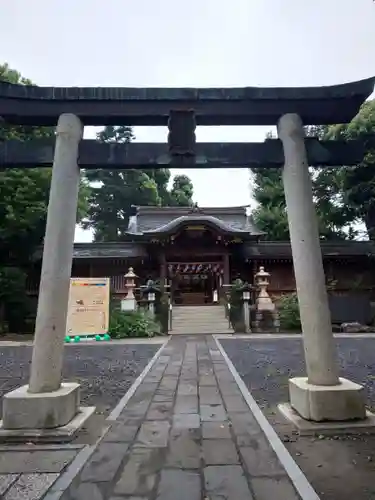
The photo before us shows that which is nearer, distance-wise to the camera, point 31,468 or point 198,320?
point 31,468

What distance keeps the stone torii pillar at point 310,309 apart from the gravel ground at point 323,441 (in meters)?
0.33

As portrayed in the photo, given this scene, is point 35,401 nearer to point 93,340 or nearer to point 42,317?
point 42,317

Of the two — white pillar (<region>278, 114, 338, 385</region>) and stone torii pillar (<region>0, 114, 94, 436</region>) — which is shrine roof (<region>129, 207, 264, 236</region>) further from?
white pillar (<region>278, 114, 338, 385</region>)

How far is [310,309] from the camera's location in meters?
4.29

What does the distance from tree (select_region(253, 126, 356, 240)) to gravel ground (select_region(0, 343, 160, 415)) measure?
54.6ft

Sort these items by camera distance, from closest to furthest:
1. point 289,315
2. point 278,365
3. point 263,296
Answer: point 278,365 < point 289,315 < point 263,296

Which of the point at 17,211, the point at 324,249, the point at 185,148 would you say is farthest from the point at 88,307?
the point at 324,249

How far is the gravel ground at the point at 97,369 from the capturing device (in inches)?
224

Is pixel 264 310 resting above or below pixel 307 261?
above

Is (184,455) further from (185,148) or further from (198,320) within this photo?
(198,320)

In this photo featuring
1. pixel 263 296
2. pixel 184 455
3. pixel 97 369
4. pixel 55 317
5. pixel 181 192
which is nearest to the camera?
pixel 184 455

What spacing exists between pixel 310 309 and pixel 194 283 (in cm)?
2125

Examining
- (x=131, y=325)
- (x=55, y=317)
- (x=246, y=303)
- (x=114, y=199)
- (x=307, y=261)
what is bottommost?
(x=55, y=317)

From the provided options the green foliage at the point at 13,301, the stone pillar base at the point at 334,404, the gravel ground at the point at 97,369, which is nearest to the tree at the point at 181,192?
the green foliage at the point at 13,301
